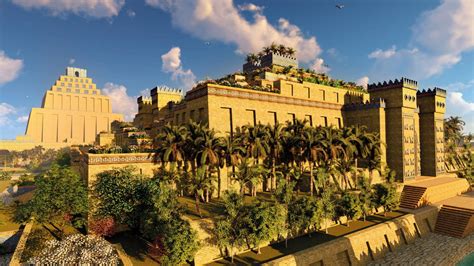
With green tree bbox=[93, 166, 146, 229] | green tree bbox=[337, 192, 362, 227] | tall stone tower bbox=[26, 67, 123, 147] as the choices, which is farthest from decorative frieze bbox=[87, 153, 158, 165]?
tall stone tower bbox=[26, 67, 123, 147]

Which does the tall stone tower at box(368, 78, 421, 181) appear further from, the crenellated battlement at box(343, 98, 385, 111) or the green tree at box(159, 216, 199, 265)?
the green tree at box(159, 216, 199, 265)

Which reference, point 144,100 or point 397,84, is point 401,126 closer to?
point 397,84

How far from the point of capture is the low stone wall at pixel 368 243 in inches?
810

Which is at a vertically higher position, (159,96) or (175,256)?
(159,96)

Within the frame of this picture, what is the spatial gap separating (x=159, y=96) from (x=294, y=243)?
4135cm

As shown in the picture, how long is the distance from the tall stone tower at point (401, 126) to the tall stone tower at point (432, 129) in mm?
4869

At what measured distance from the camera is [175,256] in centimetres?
1723

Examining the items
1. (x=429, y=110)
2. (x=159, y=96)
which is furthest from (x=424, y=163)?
(x=159, y=96)

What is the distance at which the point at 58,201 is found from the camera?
23594mm

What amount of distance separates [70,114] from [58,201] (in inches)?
4656

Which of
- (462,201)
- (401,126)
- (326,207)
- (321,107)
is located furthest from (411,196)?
(326,207)

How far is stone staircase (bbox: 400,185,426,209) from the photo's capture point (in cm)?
3462

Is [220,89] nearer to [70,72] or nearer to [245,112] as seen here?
[245,112]

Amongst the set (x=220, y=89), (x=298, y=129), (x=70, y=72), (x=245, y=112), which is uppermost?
(x=70, y=72)
